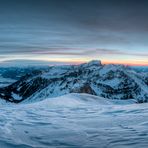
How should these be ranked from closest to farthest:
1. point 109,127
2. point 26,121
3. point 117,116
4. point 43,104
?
point 109,127 < point 26,121 < point 117,116 < point 43,104

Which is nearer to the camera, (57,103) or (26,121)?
(26,121)

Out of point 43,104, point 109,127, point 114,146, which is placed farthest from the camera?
point 43,104

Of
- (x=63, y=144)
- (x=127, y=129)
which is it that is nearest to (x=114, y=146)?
(x=63, y=144)

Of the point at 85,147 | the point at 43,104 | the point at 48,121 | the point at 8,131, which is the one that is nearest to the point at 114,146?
the point at 85,147

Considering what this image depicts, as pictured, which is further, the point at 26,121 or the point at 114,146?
the point at 26,121

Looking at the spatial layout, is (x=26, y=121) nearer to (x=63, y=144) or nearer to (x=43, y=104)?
(x=63, y=144)

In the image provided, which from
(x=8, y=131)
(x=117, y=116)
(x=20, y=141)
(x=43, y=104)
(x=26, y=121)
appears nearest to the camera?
(x=20, y=141)

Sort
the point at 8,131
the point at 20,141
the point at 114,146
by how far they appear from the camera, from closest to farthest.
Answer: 1. the point at 114,146
2. the point at 20,141
3. the point at 8,131

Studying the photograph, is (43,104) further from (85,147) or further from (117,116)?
(85,147)
